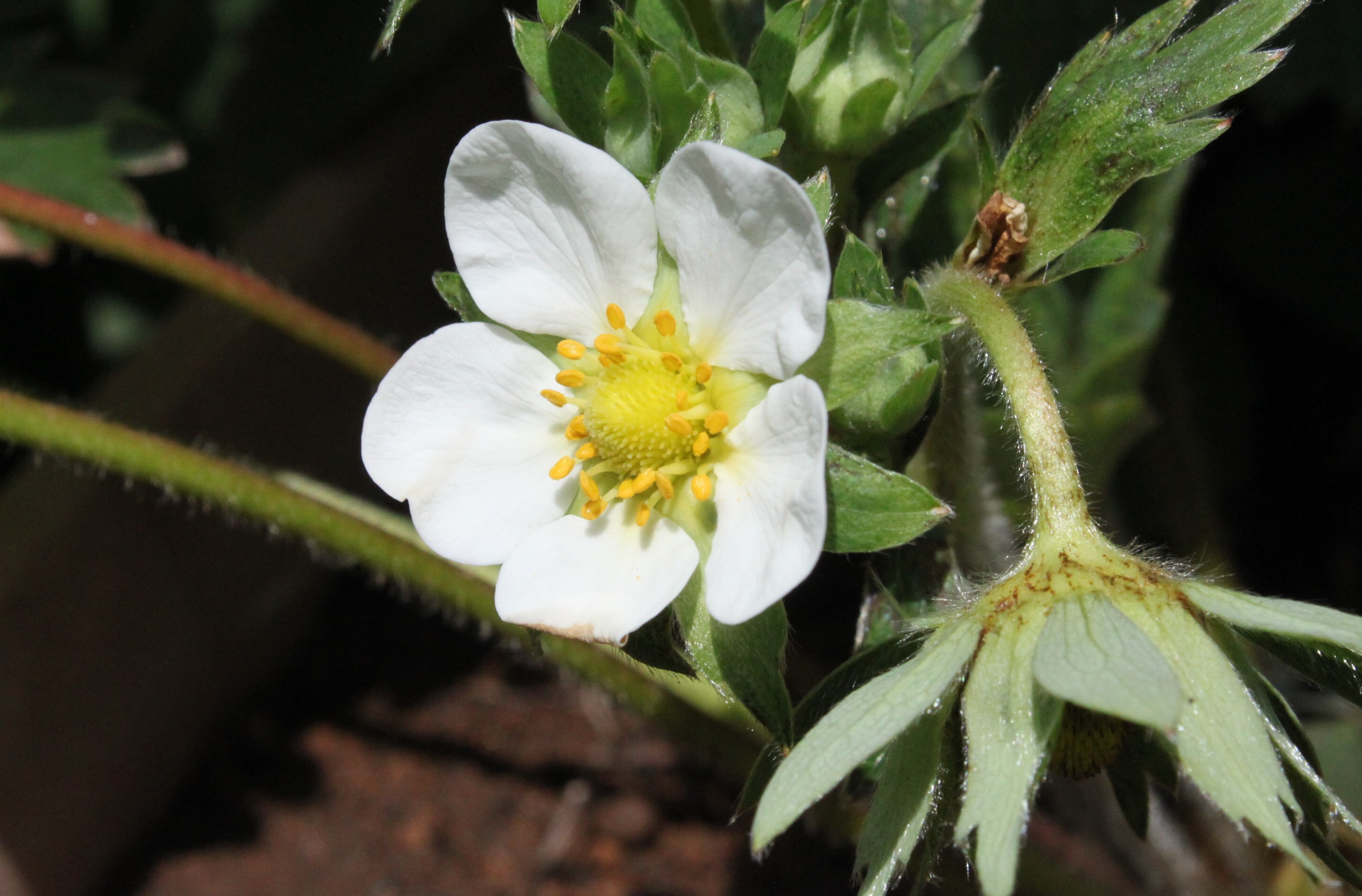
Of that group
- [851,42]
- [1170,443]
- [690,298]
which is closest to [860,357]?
[690,298]

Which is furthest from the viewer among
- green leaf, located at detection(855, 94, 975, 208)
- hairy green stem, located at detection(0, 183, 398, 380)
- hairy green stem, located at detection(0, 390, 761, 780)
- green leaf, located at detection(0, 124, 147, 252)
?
green leaf, located at detection(0, 124, 147, 252)

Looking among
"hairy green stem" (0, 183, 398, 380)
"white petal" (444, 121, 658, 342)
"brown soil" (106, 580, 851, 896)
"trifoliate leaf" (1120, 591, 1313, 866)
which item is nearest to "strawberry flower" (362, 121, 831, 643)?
"white petal" (444, 121, 658, 342)

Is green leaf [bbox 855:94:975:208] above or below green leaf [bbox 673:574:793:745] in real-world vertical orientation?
above

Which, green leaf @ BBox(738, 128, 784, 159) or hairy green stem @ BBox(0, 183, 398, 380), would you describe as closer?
green leaf @ BBox(738, 128, 784, 159)

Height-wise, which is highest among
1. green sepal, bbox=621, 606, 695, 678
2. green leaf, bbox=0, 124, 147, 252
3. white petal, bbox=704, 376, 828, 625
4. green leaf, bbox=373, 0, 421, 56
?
green leaf, bbox=373, 0, 421, 56

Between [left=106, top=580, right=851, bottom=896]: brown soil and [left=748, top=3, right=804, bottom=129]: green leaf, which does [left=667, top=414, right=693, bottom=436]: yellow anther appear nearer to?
[left=748, top=3, right=804, bottom=129]: green leaf

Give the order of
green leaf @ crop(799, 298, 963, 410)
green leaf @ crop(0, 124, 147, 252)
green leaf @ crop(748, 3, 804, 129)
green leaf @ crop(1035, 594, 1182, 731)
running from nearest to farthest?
1. green leaf @ crop(1035, 594, 1182, 731)
2. green leaf @ crop(799, 298, 963, 410)
3. green leaf @ crop(748, 3, 804, 129)
4. green leaf @ crop(0, 124, 147, 252)

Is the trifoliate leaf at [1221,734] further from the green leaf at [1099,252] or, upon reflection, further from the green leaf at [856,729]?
the green leaf at [1099,252]
